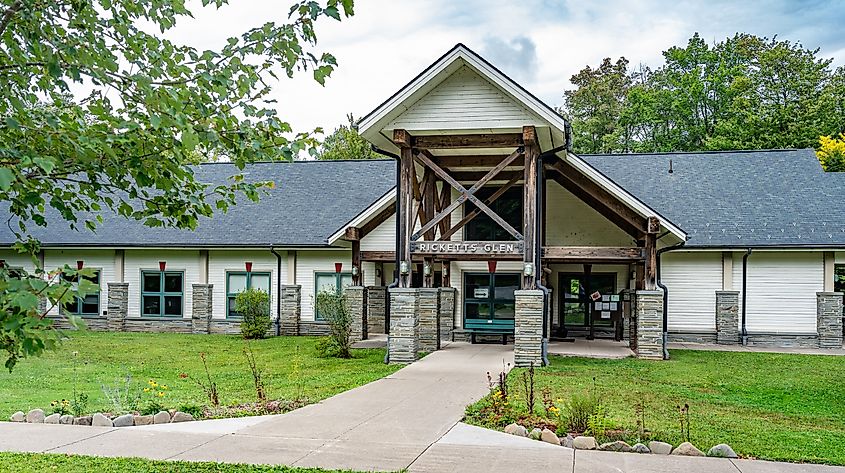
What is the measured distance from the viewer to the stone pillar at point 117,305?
80.4ft

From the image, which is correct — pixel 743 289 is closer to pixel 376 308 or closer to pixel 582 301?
pixel 582 301

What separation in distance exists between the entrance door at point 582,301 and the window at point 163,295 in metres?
12.0

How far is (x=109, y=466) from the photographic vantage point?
7039 mm

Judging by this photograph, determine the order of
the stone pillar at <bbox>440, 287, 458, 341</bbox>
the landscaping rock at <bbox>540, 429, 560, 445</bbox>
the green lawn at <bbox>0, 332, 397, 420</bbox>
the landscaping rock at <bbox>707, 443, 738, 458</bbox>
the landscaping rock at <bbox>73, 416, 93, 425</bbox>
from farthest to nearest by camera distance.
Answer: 1. the stone pillar at <bbox>440, 287, 458, 341</bbox>
2. the green lawn at <bbox>0, 332, 397, 420</bbox>
3. the landscaping rock at <bbox>73, 416, 93, 425</bbox>
4. the landscaping rock at <bbox>540, 429, 560, 445</bbox>
5. the landscaping rock at <bbox>707, 443, 738, 458</bbox>

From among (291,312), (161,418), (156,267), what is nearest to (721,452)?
(161,418)

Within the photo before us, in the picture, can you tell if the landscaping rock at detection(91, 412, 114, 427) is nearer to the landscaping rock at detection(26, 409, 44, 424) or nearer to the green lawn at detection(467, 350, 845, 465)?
the landscaping rock at detection(26, 409, 44, 424)

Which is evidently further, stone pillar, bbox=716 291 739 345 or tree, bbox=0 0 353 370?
stone pillar, bbox=716 291 739 345

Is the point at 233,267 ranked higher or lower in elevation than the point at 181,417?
higher

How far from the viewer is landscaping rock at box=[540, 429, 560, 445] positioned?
8.27 meters

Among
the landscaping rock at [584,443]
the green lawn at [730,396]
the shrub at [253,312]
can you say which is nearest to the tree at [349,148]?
A: the shrub at [253,312]

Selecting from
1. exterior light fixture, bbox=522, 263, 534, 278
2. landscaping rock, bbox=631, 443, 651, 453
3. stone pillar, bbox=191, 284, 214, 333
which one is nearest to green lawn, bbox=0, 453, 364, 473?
landscaping rock, bbox=631, 443, 651, 453

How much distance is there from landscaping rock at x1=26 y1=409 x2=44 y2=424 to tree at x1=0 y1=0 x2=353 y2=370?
472 centimetres

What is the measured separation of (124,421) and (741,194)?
19833 millimetres

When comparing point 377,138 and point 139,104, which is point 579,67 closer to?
point 377,138
